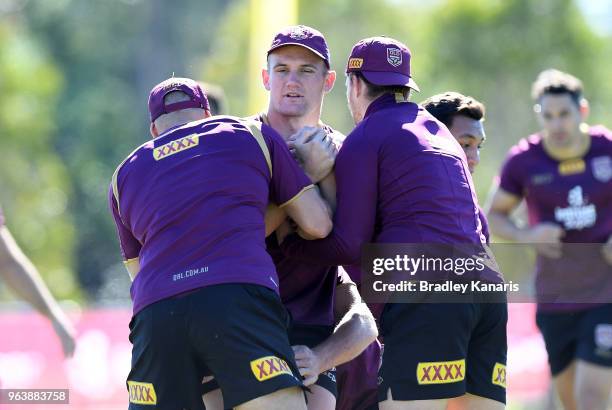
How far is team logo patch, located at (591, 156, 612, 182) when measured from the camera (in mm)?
9211

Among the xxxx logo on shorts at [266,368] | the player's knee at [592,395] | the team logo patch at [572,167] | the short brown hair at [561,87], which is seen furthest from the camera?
the short brown hair at [561,87]

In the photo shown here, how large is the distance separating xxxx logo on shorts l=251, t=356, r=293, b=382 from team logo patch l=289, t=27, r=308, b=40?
1999 mm

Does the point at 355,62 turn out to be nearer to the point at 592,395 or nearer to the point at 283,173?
the point at 283,173

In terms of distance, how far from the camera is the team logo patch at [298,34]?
6543mm

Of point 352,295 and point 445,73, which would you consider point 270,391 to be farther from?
point 445,73

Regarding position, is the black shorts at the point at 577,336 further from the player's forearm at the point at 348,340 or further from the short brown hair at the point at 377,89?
the short brown hair at the point at 377,89

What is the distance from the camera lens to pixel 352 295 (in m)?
6.52

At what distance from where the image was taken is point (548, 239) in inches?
360

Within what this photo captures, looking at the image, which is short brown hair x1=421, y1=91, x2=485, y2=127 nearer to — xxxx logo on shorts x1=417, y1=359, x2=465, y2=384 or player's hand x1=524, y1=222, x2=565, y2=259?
xxxx logo on shorts x1=417, y1=359, x2=465, y2=384

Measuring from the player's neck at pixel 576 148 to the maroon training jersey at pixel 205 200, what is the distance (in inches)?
165

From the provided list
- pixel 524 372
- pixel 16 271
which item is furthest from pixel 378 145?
pixel 524 372

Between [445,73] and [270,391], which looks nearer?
[270,391]

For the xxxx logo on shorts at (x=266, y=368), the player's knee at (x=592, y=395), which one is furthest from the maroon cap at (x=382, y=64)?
the player's knee at (x=592, y=395)

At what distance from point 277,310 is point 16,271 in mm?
2932
